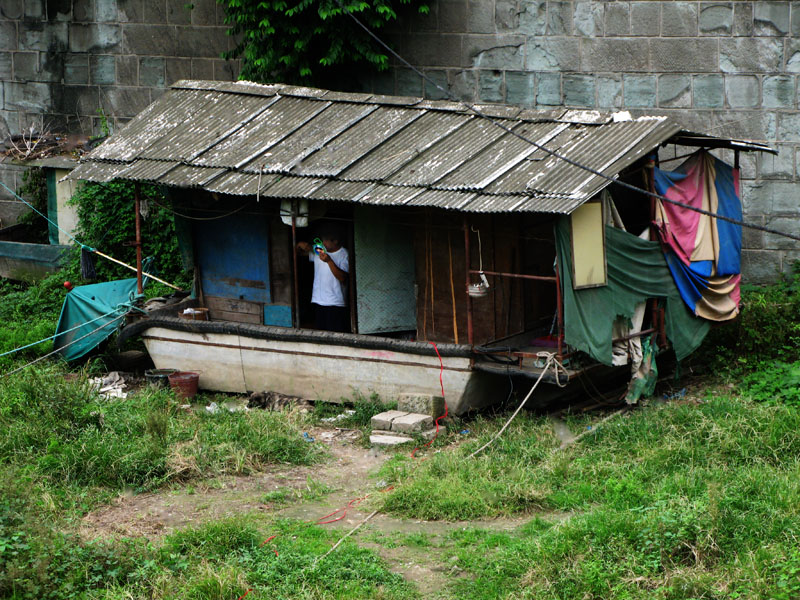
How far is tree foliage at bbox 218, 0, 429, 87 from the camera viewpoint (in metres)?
14.6

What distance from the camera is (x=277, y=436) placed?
10602 mm

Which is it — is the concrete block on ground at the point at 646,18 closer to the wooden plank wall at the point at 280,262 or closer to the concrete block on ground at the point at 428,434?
the wooden plank wall at the point at 280,262

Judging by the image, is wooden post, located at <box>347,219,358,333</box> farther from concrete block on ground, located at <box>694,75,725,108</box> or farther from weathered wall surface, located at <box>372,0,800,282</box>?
concrete block on ground, located at <box>694,75,725,108</box>

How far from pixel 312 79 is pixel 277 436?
6476mm

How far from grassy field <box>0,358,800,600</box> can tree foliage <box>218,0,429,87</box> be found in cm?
550

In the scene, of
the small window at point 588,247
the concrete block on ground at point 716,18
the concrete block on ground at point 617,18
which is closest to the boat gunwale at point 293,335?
the small window at point 588,247

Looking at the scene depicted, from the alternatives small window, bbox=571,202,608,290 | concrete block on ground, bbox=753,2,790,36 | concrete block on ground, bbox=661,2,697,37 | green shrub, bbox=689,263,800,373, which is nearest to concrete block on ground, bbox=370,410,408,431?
small window, bbox=571,202,608,290

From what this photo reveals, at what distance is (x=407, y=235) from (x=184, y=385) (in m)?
3.15

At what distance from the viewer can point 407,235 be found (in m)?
12.0

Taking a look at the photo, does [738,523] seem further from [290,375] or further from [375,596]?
[290,375]

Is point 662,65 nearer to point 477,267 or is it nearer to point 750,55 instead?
point 750,55

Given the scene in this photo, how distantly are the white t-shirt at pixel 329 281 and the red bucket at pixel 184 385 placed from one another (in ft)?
5.68

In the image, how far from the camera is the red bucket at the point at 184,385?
491 inches

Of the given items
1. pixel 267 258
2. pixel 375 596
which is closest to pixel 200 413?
pixel 267 258
